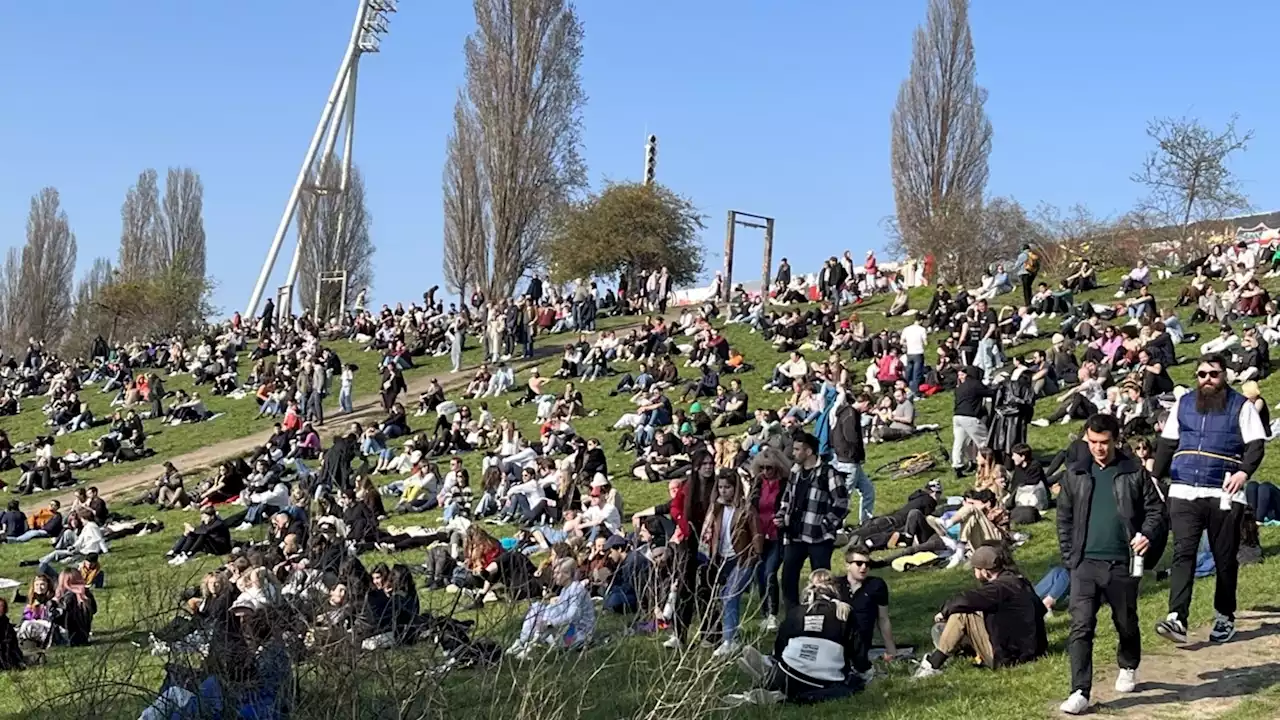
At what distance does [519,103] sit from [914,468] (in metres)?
33.9

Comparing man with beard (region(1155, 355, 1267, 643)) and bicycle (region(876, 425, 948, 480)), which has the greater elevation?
man with beard (region(1155, 355, 1267, 643))

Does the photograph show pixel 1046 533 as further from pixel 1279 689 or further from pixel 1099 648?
pixel 1279 689

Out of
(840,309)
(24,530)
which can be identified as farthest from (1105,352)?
(24,530)

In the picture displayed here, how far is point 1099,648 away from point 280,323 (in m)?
42.8

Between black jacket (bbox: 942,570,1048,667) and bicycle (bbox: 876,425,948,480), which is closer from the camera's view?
black jacket (bbox: 942,570,1048,667)

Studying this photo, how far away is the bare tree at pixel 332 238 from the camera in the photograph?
206ft

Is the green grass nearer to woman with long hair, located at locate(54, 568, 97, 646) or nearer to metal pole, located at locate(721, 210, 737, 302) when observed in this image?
woman with long hair, located at locate(54, 568, 97, 646)

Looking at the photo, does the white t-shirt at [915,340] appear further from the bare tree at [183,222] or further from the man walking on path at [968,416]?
the bare tree at [183,222]

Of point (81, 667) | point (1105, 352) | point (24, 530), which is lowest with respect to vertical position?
point (24, 530)

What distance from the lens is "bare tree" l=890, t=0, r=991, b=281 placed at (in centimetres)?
5266

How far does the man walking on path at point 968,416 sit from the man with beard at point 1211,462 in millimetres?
9130

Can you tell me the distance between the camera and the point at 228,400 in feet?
124

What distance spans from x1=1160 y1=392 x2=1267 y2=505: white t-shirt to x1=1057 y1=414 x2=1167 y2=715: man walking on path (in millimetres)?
1014

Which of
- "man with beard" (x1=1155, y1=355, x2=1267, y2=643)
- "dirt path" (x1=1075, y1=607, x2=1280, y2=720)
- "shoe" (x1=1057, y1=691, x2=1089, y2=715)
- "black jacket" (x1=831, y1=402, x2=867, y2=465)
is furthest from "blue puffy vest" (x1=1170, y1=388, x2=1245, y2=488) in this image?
"black jacket" (x1=831, y1=402, x2=867, y2=465)
